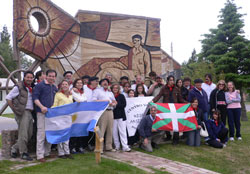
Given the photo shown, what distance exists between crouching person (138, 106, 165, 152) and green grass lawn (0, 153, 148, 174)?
1.58 meters

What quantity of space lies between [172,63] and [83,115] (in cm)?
1159

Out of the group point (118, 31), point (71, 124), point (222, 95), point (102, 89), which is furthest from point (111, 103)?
point (118, 31)

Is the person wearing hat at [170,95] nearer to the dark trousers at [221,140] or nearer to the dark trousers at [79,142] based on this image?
the dark trousers at [221,140]

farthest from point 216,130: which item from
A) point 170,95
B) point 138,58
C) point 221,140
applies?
point 138,58

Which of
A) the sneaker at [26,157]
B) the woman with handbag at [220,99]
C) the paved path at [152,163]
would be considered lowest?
the paved path at [152,163]

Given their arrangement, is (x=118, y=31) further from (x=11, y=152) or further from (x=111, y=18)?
(x=11, y=152)

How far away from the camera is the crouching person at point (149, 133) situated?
20.1 feet

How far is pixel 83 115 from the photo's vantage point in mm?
5367

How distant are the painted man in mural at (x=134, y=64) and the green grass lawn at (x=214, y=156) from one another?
394cm

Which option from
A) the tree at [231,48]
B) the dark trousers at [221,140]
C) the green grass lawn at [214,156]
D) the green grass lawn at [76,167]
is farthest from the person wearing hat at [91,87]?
the tree at [231,48]

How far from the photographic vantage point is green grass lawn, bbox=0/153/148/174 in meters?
4.08

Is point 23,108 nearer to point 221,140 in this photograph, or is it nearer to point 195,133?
point 195,133

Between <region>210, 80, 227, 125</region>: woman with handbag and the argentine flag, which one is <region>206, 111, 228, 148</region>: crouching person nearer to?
<region>210, 80, 227, 125</region>: woman with handbag

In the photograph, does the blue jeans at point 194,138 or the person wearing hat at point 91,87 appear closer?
the person wearing hat at point 91,87
